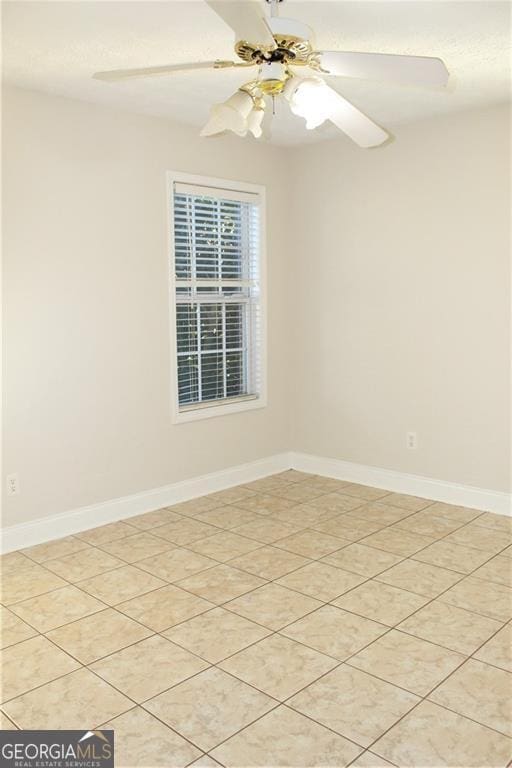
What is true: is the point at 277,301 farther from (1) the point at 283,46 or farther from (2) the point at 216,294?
(1) the point at 283,46

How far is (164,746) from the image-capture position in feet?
6.85

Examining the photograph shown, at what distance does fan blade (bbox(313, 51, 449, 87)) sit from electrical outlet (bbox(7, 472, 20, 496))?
2.59 metres

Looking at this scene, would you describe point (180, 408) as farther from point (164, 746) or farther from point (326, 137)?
point (164, 746)

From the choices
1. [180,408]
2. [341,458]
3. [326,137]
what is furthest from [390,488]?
[326,137]

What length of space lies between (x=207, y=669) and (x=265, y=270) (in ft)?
10.3

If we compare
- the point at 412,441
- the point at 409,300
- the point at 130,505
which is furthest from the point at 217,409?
the point at 409,300

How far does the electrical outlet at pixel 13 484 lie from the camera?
3.66 m

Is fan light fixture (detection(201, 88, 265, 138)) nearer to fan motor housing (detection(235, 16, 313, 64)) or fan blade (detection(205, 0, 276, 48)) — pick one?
fan motor housing (detection(235, 16, 313, 64))

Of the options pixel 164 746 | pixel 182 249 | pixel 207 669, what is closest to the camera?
pixel 164 746

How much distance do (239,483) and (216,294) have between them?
135cm

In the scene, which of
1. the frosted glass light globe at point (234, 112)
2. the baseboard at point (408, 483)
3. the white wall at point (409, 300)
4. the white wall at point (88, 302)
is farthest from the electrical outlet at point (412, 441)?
the frosted glass light globe at point (234, 112)

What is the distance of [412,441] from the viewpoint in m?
4.58

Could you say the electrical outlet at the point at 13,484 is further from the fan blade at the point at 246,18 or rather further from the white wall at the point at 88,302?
the fan blade at the point at 246,18

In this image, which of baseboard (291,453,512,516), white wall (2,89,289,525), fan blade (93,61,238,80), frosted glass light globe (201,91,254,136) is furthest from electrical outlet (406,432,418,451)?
fan blade (93,61,238,80)
